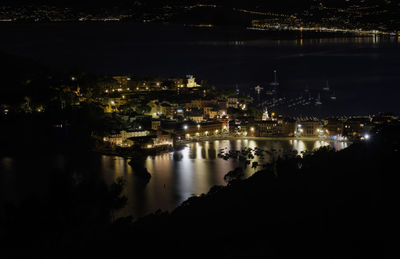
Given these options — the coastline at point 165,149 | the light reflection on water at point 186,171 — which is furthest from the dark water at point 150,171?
the coastline at point 165,149

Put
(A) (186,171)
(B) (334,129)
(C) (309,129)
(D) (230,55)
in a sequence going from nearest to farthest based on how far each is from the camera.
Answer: (A) (186,171) < (B) (334,129) < (C) (309,129) < (D) (230,55)

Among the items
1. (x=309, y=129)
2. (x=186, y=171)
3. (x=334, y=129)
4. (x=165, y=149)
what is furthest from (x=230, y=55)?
(x=186, y=171)

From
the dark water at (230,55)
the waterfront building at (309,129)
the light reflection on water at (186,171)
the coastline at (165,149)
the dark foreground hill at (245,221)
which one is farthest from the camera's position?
the dark water at (230,55)

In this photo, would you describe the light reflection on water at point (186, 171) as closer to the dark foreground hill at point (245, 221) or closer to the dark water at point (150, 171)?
the dark water at point (150, 171)

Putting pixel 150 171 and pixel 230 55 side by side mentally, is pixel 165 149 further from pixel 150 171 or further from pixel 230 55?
pixel 230 55

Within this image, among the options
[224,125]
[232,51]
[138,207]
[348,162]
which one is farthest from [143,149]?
[232,51]

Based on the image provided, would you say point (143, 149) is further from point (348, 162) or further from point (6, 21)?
point (6, 21)

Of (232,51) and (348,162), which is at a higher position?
(232,51)
